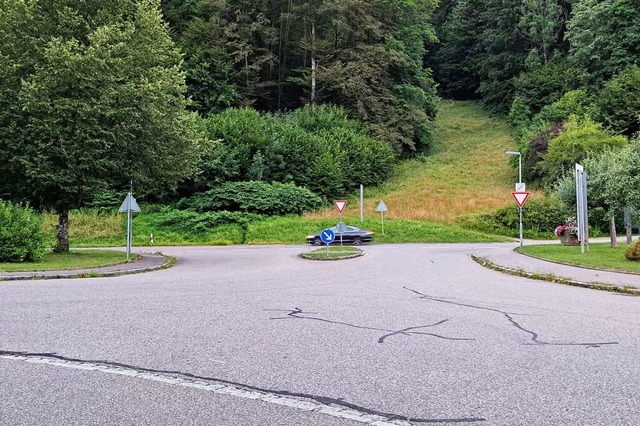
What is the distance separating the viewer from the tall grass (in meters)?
45.1

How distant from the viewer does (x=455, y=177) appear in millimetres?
57469

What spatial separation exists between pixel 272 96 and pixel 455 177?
2410 cm

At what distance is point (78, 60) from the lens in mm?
20391

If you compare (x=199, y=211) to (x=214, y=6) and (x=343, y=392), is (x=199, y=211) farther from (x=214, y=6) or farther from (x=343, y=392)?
(x=343, y=392)

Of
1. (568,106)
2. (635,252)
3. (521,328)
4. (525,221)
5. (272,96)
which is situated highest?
(272,96)

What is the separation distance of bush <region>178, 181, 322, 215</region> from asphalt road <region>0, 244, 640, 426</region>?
29186 mm

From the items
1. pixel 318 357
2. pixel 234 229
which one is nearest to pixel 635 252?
pixel 318 357

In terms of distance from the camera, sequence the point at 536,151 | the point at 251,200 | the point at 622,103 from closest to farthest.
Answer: the point at 251,200 → the point at 622,103 → the point at 536,151

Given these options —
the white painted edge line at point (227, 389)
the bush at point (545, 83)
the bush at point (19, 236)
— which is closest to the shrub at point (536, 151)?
the bush at point (545, 83)

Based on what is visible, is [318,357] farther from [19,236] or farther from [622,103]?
[622,103]

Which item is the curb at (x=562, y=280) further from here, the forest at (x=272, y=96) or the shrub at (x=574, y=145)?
the shrub at (x=574, y=145)

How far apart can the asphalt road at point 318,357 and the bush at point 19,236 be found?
8484mm

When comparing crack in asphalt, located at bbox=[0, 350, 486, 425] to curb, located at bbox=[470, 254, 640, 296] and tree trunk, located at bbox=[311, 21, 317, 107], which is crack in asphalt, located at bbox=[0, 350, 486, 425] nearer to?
curb, located at bbox=[470, 254, 640, 296]

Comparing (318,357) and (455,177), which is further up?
(455,177)
